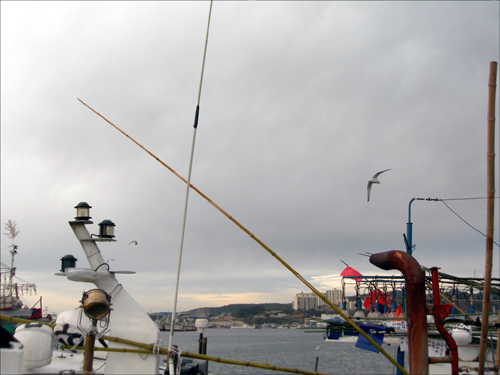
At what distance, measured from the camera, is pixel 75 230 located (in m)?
11.0

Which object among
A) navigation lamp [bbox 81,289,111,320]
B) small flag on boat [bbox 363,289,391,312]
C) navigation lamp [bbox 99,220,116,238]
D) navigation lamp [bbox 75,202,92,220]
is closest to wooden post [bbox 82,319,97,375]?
navigation lamp [bbox 81,289,111,320]

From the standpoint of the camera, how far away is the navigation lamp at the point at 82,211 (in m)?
10.9

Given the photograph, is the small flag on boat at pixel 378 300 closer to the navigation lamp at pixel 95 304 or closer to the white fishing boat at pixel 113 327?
the white fishing boat at pixel 113 327

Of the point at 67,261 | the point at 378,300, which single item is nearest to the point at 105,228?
the point at 67,261

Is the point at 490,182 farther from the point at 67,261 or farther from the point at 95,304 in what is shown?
the point at 67,261

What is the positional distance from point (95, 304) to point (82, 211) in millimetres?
3307

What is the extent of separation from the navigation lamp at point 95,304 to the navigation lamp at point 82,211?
2889 mm

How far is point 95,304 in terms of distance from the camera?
852 centimetres

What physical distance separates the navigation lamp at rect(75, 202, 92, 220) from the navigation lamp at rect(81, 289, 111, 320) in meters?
2.89

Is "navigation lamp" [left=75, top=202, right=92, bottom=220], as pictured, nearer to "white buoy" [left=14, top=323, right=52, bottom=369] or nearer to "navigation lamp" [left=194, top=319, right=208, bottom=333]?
"white buoy" [left=14, top=323, right=52, bottom=369]

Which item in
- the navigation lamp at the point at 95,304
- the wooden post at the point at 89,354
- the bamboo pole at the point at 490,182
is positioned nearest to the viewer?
the bamboo pole at the point at 490,182

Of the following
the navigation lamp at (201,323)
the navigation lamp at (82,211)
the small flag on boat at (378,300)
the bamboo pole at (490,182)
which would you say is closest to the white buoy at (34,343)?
the navigation lamp at (82,211)

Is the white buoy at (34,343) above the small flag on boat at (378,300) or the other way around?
the other way around

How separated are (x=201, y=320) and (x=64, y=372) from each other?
6929mm
